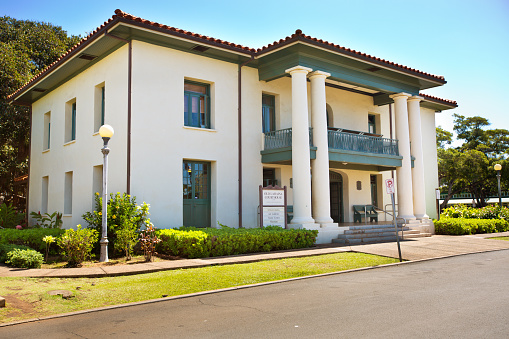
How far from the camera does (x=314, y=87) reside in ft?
56.1

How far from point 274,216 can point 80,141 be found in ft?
28.1

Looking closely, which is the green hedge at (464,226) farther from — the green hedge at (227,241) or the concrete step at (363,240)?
the green hedge at (227,241)

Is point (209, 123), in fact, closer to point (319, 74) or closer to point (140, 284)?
point (319, 74)

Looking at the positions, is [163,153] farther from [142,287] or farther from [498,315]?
[498,315]

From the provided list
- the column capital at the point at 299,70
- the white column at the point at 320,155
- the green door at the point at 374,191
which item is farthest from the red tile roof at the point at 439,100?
the column capital at the point at 299,70

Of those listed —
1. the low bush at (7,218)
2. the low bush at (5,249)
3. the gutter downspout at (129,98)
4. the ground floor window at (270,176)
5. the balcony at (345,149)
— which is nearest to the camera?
the low bush at (5,249)

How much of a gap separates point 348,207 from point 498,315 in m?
15.7

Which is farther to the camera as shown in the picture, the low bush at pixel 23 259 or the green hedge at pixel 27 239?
the green hedge at pixel 27 239

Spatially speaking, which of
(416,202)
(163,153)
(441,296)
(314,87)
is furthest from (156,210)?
(416,202)

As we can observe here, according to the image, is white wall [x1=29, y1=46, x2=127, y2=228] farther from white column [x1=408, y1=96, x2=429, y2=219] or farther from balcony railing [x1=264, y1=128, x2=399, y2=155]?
white column [x1=408, y1=96, x2=429, y2=219]

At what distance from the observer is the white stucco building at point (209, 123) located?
49.2 ft

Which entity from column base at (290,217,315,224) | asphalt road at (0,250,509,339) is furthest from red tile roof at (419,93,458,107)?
asphalt road at (0,250,509,339)

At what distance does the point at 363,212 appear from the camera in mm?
21953

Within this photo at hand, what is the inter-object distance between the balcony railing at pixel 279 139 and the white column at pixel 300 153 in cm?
88
